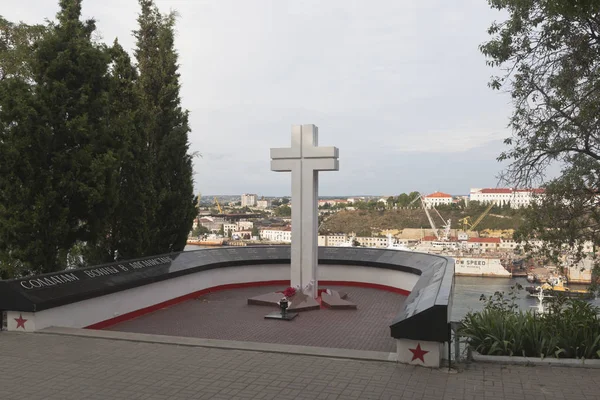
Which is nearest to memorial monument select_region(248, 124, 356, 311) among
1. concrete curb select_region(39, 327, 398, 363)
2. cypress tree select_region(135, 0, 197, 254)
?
concrete curb select_region(39, 327, 398, 363)

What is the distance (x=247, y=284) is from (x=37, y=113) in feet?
21.4

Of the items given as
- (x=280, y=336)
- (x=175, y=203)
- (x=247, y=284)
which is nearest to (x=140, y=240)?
(x=175, y=203)

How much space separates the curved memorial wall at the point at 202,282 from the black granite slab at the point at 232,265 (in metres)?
0.01

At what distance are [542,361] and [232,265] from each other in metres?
8.51

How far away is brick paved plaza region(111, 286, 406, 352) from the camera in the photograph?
7531mm

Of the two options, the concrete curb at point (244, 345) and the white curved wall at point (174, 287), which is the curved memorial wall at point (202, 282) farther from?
the concrete curb at point (244, 345)

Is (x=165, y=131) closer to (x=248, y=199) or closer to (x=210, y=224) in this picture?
(x=210, y=224)

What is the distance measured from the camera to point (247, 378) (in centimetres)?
502

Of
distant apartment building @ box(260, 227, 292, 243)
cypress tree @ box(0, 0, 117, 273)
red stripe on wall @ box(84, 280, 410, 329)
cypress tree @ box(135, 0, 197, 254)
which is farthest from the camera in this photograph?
distant apartment building @ box(260, 227, 292, 243)

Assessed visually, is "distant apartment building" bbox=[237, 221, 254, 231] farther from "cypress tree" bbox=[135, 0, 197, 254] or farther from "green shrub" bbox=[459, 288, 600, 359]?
"green shrub" bbox=[459, 288, 600, 359]

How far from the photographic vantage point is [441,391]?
15.2 feet

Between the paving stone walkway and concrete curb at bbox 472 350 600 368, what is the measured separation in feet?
0.37

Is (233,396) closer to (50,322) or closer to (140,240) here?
(50,322)

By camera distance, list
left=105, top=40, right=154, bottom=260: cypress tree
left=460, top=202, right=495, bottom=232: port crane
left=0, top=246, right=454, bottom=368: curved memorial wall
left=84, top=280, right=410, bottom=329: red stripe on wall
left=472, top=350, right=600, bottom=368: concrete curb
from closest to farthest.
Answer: left=472, top=350, right=600, bottom=368: concrete curb < left=0, top=246, right=454, bottom=368: curved memorial wall < left=84, top=280, right=410, bottom=329: red stripe on wall < left=105, top=40, right=154, bottom=260: cypress tree < left=460, top=202, right=495, bottom=232: port crane
